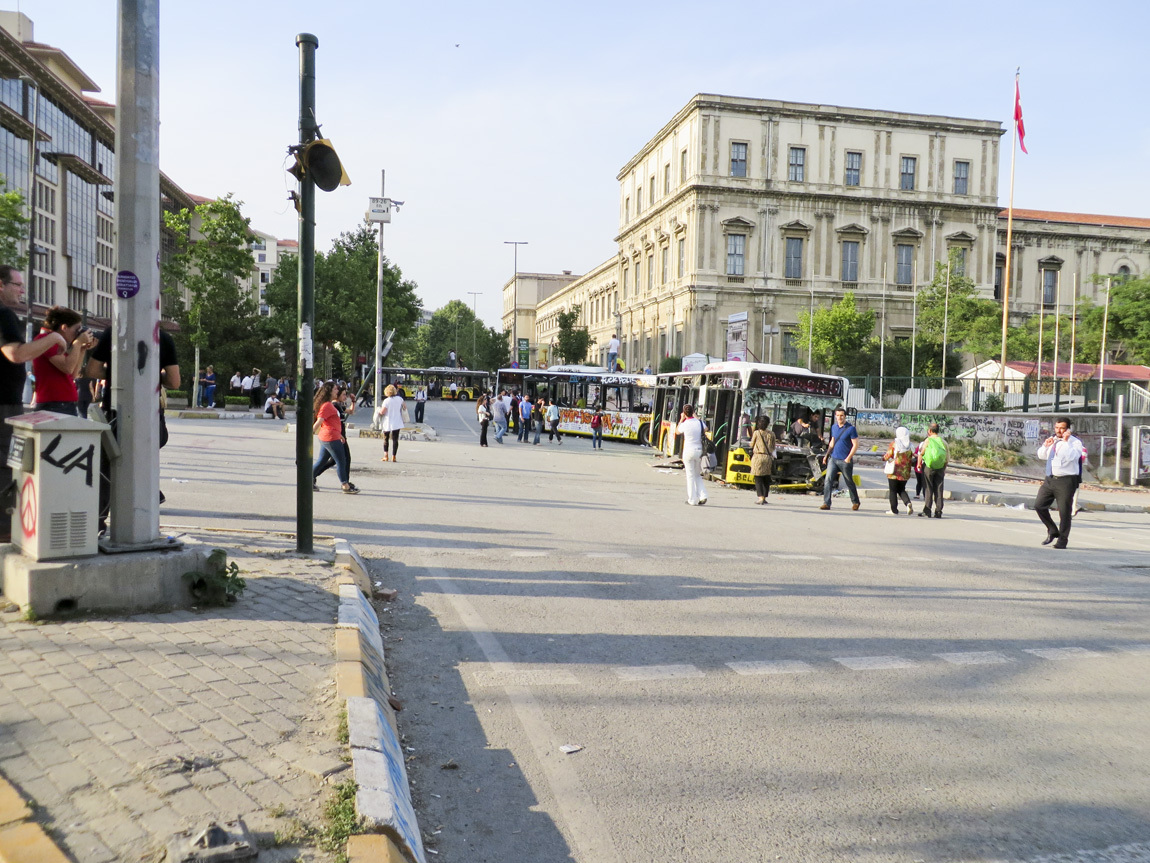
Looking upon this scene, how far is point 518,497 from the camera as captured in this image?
15.5 m

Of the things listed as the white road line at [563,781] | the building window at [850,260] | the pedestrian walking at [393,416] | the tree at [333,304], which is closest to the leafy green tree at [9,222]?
the tree at [333,304]

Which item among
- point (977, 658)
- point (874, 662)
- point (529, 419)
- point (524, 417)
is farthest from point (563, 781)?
point (529, 419)

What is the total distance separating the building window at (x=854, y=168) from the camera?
6391cm

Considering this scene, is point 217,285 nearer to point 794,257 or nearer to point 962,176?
point 794,257

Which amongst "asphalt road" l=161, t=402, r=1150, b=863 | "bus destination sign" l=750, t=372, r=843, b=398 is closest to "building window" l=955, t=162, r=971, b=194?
"bus destination sign" l=750, t=372, r=843, b=398

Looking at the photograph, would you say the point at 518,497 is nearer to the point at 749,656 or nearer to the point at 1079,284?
the point at 749,656

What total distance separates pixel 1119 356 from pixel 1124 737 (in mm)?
62831

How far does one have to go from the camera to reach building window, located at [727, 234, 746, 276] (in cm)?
6312

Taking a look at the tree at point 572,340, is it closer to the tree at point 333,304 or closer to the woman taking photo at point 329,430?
the tree at point 333,304

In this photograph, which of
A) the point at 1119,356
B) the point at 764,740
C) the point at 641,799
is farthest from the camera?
the point at 1119,356

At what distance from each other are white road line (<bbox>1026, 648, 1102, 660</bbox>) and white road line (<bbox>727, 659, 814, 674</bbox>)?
1.79 meters

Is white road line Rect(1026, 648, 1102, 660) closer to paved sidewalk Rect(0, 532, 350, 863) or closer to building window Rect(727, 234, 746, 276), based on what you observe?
paved sidewalk Rect(0, 532, 350, 863)

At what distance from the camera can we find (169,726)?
400cm

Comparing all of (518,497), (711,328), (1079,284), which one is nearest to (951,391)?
(518,497)
